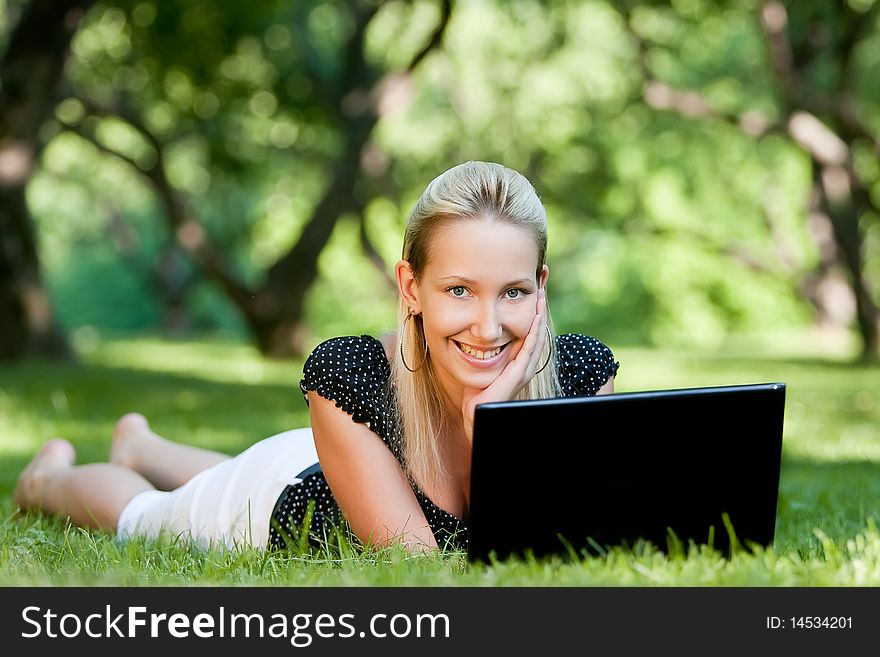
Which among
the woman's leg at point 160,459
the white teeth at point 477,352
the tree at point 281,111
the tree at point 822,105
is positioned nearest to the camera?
the white teeth at point 477,352

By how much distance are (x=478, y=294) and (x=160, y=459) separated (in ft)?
7.38

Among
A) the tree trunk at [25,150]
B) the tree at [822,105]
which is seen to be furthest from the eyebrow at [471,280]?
the tree at [822,105]

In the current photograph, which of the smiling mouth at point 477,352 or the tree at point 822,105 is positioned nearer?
the smiling mouth at point 477,352

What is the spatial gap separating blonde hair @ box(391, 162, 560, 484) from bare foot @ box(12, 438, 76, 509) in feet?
6.09

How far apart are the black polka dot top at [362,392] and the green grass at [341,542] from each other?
0.28 meters

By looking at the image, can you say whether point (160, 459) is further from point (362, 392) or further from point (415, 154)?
point (415, 154)

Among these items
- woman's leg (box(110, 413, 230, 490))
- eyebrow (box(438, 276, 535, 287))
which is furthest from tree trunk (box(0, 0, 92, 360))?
eyebrow (box(438, 276, 535, 287))

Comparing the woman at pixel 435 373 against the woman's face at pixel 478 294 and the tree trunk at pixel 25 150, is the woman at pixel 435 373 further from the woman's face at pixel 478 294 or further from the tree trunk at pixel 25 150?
the tree trunk at pixel 25 150

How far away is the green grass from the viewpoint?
8.90ft

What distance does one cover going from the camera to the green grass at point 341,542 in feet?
8.90

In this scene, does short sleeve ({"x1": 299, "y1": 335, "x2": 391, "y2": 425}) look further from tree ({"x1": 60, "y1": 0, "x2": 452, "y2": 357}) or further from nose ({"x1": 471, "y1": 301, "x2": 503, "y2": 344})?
tree ({"x1": 60, "y1": 0, "x2": 452, "y2": 357})
